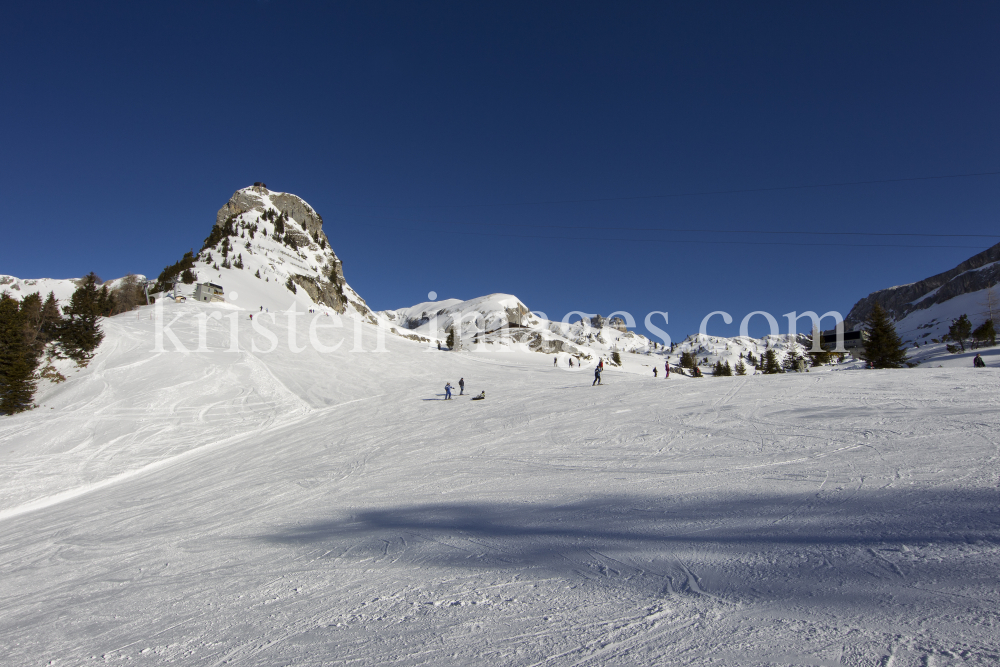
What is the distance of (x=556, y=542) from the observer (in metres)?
5.31

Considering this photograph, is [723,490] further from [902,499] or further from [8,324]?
[8,324]

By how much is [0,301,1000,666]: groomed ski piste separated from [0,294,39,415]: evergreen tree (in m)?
10.1

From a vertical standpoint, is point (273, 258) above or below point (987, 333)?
above

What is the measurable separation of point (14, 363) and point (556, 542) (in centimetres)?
3134

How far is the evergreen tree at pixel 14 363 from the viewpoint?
75.5 ft

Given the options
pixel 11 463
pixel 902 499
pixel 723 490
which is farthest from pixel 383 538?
pixel 11 463

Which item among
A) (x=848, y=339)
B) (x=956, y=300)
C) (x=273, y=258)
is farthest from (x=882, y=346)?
(x=956, y=300)

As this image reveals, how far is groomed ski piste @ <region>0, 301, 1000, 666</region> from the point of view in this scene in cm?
319

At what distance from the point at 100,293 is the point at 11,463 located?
32.4 m

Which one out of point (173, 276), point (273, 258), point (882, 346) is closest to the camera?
point (882, 346)

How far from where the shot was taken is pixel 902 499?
5.32m

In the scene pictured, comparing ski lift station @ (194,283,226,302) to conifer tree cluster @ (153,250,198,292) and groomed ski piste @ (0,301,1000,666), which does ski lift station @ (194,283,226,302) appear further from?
groomed ski piste @ (0,301,1000,666)

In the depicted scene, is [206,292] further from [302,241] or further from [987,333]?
[987,333]

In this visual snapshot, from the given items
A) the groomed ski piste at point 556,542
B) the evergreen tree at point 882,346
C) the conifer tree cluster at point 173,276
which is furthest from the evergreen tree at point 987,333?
the conifer tree cluster at point 173,276
